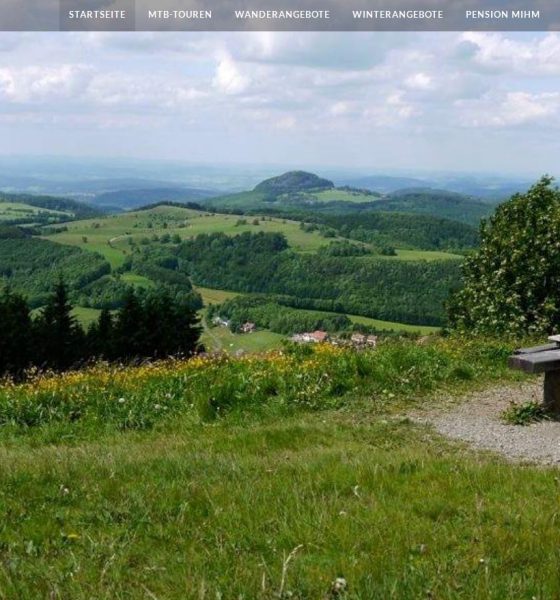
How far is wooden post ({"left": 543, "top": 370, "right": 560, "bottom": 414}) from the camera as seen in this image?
898 cm

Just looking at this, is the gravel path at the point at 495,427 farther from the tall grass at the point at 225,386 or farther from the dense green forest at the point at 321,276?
the dense green forest at the point at 321,276

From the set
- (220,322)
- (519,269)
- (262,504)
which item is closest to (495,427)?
(262,504)

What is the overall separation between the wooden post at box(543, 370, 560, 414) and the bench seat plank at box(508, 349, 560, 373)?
241mm

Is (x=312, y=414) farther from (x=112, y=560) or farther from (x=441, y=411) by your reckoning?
(x=112, y=560)

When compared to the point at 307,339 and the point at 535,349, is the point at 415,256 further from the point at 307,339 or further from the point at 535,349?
the point at 535,349

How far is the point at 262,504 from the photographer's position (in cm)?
479

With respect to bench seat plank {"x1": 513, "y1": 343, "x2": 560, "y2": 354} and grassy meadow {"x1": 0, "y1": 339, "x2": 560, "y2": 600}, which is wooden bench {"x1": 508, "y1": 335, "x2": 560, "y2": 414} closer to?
bench seat plank {"x1": 513, "y1": 343, "x2": 560, "y2": 354}

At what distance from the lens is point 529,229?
2264cm

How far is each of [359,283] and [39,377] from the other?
470ft

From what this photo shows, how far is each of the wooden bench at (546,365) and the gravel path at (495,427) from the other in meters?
0.37

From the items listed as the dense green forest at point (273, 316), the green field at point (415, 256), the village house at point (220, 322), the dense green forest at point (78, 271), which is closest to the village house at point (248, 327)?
the dense green forest at point (273, 316)

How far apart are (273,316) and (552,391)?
10523 centimetres

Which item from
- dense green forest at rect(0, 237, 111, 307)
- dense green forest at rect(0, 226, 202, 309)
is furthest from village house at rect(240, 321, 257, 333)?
dense green forest at rect(0, 237, 111, 307)

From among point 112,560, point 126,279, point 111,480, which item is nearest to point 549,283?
point 111,480
